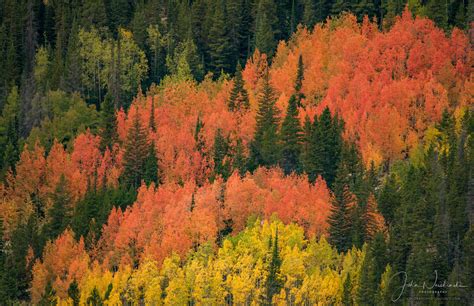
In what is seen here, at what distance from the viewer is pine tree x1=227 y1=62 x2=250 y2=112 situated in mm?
164500

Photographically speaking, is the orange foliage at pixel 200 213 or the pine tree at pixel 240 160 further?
the pine tree at pixel 240 160

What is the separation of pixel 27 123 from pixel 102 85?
14.3 meters

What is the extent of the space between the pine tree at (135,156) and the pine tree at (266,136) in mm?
16643

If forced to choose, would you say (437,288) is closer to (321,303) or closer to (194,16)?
(321,303)

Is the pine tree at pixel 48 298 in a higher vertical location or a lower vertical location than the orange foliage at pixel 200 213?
lower

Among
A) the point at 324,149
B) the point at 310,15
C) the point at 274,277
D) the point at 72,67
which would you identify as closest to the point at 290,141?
the point at 324,149

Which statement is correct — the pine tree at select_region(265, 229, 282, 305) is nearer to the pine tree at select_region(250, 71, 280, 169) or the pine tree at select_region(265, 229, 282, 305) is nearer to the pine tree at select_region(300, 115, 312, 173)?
the pine tree at select_region(300, 115, 312, 173)

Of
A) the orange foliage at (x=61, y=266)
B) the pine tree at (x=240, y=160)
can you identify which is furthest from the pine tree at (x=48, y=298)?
the pine tree at (x=240, y=160)

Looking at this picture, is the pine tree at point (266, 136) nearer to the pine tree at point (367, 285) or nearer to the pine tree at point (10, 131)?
the pine tree at point (367, 285)

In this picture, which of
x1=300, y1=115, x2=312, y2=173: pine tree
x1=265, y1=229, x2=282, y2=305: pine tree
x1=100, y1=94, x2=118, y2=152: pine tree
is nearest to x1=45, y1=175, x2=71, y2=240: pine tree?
x1=100, y1=94, x2=118, y2=152: pine tree

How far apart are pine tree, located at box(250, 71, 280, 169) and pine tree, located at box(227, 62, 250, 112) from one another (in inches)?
189

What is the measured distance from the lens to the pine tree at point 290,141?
496ft

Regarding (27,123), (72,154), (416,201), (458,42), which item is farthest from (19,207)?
(458,42)

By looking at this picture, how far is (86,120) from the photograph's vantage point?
170000 millimetres
